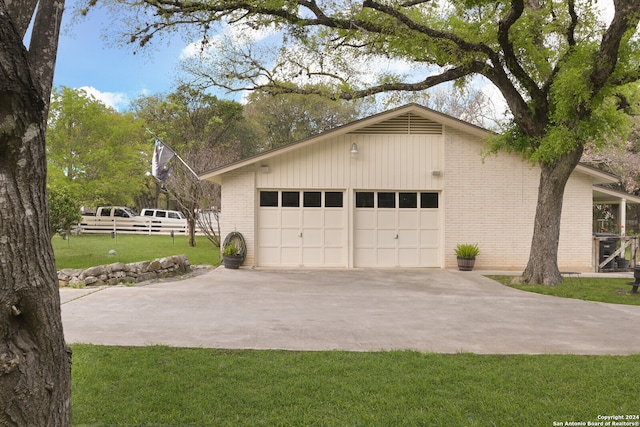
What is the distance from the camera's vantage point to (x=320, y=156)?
12953 mm

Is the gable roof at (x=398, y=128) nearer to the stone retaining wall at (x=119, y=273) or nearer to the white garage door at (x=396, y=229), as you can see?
the white garage door at (x=396, y=229)

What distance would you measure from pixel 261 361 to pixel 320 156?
30.0ft

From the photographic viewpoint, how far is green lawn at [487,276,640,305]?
8.45m

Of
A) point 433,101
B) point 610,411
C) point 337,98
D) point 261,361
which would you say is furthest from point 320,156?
point 433,101

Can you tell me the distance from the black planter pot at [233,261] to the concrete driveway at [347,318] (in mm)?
2225

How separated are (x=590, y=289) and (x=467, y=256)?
3.49 meters

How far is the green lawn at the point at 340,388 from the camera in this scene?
10.5 ft

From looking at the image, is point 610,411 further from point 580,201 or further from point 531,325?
point 580,201

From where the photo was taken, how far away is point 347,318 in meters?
6.58

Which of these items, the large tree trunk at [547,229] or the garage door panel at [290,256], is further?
the garage door panel at [290,256]

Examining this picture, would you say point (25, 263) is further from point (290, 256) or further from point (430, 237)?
point (430, 237)

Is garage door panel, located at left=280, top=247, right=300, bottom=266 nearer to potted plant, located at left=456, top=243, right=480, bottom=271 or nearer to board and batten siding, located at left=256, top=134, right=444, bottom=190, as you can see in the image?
board and batten siding, located at left=256, top=134, right=444, bottom=190

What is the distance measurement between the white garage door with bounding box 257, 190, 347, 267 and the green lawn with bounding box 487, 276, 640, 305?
4.59 m

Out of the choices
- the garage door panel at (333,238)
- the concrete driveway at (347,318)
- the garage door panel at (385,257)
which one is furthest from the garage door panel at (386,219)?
the concrete driveway at (347,318)
